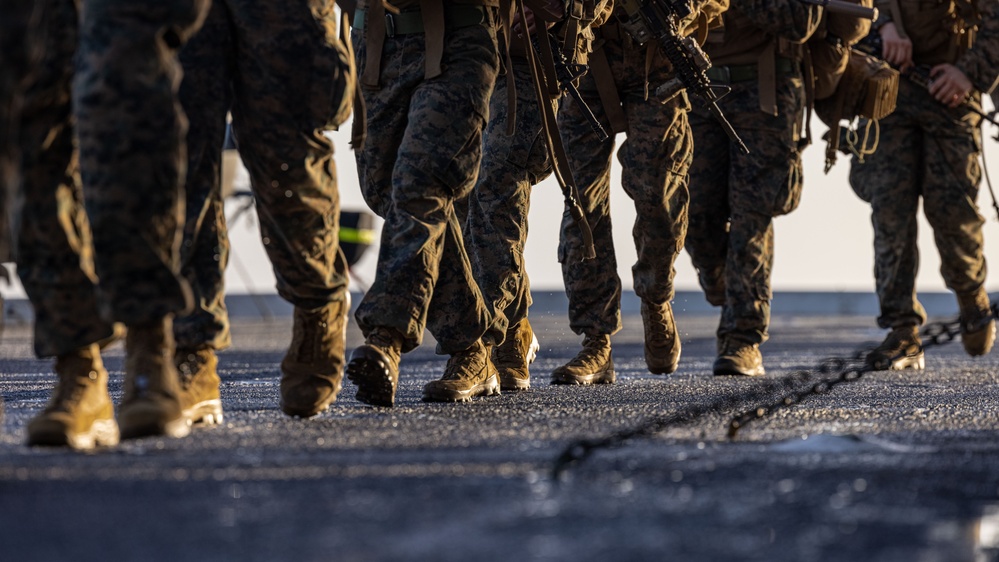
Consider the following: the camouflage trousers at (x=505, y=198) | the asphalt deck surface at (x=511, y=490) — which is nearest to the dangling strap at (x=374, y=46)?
the camouflage trousers at (x=505, y=198)

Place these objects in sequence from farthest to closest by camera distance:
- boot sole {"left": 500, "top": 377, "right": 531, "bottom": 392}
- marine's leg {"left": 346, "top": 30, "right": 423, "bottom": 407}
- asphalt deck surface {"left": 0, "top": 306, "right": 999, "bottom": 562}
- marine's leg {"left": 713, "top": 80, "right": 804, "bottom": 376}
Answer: marine's leg {"left": 713, "top": 80, "right": 804, "bottom": 376}
boot sole {"left": 500, "top": 377, "right": 531, "bottom": 392}
marine's leg {"left": 346, "top": 30, "right": 423, "bottom": 407}
asphalt deck surface {"left": 0, "top": 306, "right": 999, "bottom": 562}

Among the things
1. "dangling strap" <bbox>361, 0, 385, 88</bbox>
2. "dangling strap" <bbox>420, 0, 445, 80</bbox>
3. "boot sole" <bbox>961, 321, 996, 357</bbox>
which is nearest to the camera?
"dangling strap" <bbox>420, 0, 445, 80</bbox>

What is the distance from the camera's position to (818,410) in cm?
418

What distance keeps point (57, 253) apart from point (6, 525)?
1073 mm

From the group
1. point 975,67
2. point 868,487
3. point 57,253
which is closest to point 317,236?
point 57,253

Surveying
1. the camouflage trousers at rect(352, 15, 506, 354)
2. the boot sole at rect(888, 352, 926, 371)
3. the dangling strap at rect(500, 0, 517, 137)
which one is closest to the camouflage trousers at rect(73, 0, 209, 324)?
the camouflage trousers at rect(352, 15, 506, 354)

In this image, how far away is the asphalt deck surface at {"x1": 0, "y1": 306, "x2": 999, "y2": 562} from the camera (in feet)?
6.35

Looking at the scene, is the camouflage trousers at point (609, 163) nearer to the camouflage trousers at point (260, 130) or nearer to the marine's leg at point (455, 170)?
the marine's leg at point (455, 170)

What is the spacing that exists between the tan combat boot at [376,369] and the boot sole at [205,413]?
474 mm

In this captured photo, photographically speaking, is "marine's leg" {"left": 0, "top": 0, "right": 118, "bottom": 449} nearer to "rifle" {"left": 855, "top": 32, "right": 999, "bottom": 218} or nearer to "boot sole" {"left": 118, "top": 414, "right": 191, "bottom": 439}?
"boot sole" {"left": 118, "top": 414, "right": 191, "bottom": 439}

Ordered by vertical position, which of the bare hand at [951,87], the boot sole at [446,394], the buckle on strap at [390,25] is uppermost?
the bare hand at [951,87]

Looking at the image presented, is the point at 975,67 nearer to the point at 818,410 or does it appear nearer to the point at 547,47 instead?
the point at 547,47

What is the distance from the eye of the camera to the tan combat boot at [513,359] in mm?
5488

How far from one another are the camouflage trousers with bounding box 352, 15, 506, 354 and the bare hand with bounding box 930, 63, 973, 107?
11.2 feet
